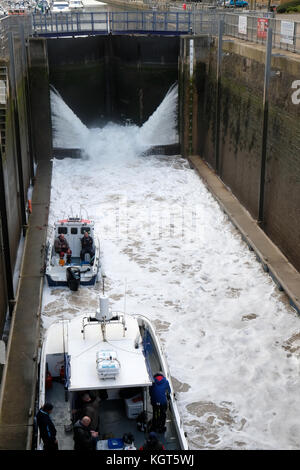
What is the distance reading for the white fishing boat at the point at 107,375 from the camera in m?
8.48

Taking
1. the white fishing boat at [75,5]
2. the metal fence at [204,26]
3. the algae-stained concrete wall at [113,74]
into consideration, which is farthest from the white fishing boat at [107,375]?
the white fishing boat at [75,5]

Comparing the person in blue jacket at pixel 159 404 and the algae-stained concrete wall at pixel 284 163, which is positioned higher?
the algae-stained concrete wall at pixel 284 163

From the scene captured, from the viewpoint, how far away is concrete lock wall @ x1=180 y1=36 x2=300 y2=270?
1492 cm

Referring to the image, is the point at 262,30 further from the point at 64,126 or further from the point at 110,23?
the point at 110,23

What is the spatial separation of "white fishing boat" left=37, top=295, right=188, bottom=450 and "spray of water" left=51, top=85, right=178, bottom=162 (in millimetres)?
16143

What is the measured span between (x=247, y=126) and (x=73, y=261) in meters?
7.51

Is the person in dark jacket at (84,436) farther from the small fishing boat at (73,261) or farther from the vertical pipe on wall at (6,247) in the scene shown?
the small fishing boat at (73,261)

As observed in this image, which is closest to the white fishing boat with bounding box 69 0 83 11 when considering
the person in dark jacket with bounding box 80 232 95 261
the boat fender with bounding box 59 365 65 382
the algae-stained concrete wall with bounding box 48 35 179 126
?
the algae-stained concrete wall with bounding box 48 35 179 126

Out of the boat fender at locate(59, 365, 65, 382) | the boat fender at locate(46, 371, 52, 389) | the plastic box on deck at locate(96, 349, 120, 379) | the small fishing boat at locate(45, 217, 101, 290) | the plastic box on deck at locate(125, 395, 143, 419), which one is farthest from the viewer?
the small fishing boat at locate(45, 217, 101, 290)

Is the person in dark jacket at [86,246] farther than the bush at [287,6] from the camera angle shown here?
No

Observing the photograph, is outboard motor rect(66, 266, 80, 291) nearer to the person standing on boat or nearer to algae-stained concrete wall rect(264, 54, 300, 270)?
the person standing on boat

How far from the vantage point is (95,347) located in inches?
368
